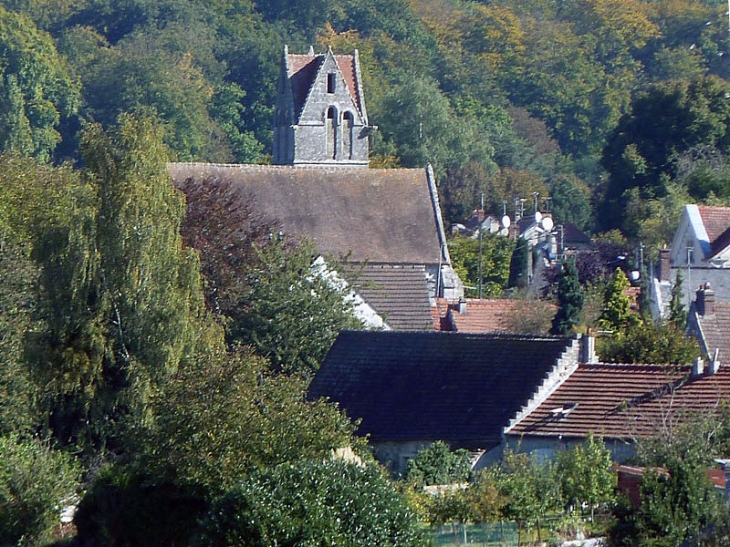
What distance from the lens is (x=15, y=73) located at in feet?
290

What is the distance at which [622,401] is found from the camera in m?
24.7

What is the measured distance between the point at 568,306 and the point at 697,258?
7.94 m

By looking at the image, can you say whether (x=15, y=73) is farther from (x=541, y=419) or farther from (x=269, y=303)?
Answer: (x=541, y=419)

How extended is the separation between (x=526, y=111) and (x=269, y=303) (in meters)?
76.0

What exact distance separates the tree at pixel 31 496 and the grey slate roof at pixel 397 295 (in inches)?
517

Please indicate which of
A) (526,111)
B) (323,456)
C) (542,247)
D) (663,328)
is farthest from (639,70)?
(323,456)

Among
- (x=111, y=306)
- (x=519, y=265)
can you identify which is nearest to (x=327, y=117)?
(x=519, y=265)

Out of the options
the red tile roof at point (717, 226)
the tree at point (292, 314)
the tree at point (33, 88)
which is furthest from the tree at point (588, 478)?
the tree at point (33, 88)

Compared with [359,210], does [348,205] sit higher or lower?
higher

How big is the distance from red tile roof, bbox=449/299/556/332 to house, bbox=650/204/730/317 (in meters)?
2.70

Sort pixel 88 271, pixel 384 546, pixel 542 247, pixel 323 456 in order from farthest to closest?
pixel 542 247 → pixel 88 271 → pixel 323 456 → pixel 384 546

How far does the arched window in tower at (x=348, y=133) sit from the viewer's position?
64.2 metres

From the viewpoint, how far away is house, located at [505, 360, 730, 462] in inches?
946

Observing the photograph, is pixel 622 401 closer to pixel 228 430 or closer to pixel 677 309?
pixel 228 430
